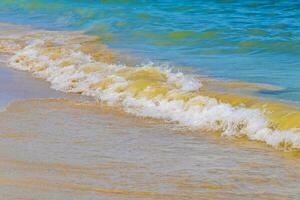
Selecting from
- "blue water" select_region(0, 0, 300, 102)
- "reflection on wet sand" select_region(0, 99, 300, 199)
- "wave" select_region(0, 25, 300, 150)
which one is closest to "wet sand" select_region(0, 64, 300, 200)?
"reflection on wet sand" select_region(0, 99, 300, 199)

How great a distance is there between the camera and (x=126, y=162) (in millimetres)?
5137

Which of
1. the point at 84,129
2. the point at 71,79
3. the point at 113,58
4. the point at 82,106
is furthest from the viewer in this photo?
the point at 113,58

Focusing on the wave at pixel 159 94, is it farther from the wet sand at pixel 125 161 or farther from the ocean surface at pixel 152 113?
the wet sand at pixel 125 161

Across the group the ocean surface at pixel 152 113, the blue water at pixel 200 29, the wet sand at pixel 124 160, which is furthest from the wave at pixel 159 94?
the blue water at pixel 200 29

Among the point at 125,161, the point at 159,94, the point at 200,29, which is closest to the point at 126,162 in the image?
the point at 125,161

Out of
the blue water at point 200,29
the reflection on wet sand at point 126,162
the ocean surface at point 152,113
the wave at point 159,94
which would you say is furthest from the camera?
the blue water at point 200,29

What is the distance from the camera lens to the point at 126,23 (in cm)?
1639

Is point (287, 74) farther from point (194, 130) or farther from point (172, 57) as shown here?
point (194, 130)

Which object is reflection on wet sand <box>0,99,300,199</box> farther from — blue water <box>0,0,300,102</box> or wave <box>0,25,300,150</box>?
blue water <box>0,0,300,102</box>

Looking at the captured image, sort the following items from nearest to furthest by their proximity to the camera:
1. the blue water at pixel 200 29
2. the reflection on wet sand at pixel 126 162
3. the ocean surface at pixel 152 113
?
the reflection on wet sand at pixel 126 162 < the ocean surface at pixel 152 113 < the blue water at pixel 200 29

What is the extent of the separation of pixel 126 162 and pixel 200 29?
9.84 m

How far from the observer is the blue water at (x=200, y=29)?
10.2 m

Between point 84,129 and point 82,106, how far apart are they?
126 cm

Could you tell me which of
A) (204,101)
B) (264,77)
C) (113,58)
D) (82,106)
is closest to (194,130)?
(204,101)
